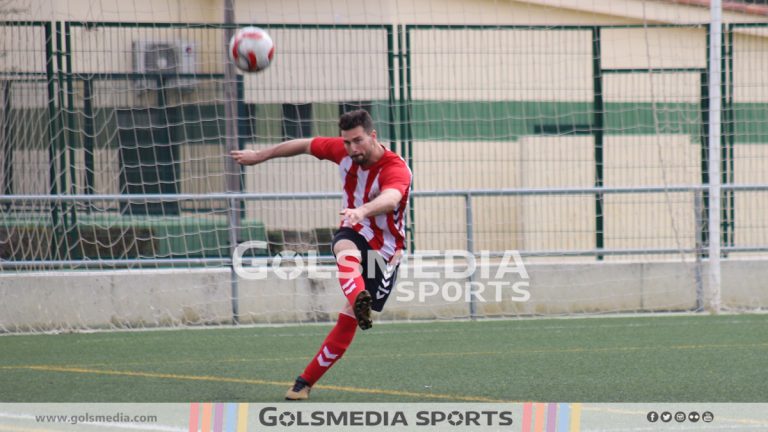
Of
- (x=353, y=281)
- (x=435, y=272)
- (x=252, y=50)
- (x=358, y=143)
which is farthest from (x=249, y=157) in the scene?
(x=435, y=272)

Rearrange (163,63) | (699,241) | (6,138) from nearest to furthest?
(6,138)
(163,63)
(699,241)

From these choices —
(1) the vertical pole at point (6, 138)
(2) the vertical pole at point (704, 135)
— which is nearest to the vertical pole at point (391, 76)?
(2) the vertical pole at point (704, 135)

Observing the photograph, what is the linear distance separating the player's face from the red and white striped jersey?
0.68 ft

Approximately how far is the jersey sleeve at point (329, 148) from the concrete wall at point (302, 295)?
18.1 feet

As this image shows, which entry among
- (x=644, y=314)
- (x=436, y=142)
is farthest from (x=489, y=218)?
(x=644, y=314)

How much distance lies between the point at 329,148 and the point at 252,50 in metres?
1.76

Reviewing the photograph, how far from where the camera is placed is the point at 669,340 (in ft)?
35.8

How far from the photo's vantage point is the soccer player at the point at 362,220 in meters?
7.48

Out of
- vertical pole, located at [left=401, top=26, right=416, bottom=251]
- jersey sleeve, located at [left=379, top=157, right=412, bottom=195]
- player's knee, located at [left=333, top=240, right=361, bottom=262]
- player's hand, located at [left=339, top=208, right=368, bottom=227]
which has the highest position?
vertical pole, located at [left=401, top=26, right=416, bottom=251]

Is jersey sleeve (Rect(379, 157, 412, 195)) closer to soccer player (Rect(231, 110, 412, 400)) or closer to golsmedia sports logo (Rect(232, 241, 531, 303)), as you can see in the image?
soccer player (Rect(231, 110, 412, 400))

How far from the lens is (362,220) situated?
7.38 metres

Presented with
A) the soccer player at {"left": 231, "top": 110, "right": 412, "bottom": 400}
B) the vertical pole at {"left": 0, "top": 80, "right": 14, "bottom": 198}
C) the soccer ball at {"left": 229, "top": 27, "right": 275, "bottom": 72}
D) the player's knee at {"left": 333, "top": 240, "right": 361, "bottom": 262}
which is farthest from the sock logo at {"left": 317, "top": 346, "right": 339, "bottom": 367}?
the vertical pole at {"left": 0, "top": 80, "right": 14, "bottom": 198}

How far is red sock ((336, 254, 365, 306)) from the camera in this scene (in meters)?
7.11

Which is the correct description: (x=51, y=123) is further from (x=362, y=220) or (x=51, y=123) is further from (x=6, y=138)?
(x=362, y=220)
